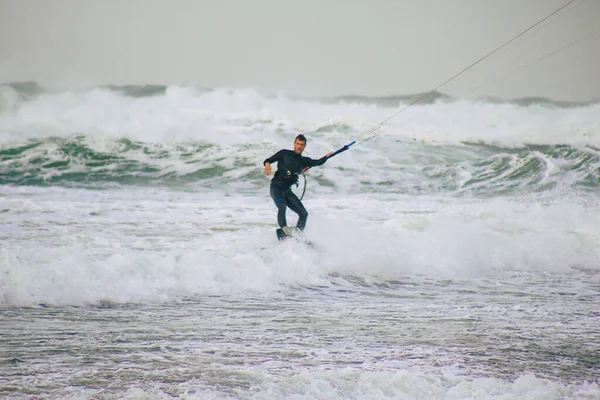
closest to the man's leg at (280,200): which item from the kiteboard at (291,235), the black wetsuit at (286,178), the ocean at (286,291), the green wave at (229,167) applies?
the black wetsuit at (286,178)

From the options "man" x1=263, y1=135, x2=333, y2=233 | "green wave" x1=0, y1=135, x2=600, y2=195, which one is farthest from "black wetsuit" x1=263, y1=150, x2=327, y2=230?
"green wave" x1=0, y1=135, x2=600, y2=195

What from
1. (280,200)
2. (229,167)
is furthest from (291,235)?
(229,167)

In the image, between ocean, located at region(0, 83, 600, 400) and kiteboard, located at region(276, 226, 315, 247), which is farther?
kiteboard, located at region(276, 226, 315, 247)

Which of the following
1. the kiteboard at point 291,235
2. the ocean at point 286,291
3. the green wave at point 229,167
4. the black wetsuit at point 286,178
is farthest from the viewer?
the green wave at point 229,167

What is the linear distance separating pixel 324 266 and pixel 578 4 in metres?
19.1

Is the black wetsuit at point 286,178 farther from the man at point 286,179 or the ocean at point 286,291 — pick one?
the ocean at point 286,291

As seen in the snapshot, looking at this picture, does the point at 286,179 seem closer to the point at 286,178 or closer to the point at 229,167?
the point at 286,178

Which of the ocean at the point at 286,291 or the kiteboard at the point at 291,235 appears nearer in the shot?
the ocean at the point at 286,291

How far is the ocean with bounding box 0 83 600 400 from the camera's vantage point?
2.77 meters

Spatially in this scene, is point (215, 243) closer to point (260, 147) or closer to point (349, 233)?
point (349, 233)

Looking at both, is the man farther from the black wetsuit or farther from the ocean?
the ocean

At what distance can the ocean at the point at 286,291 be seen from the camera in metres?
2.77

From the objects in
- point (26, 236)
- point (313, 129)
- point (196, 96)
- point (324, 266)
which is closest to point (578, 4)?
point (313, 129)

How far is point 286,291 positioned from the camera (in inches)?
205
